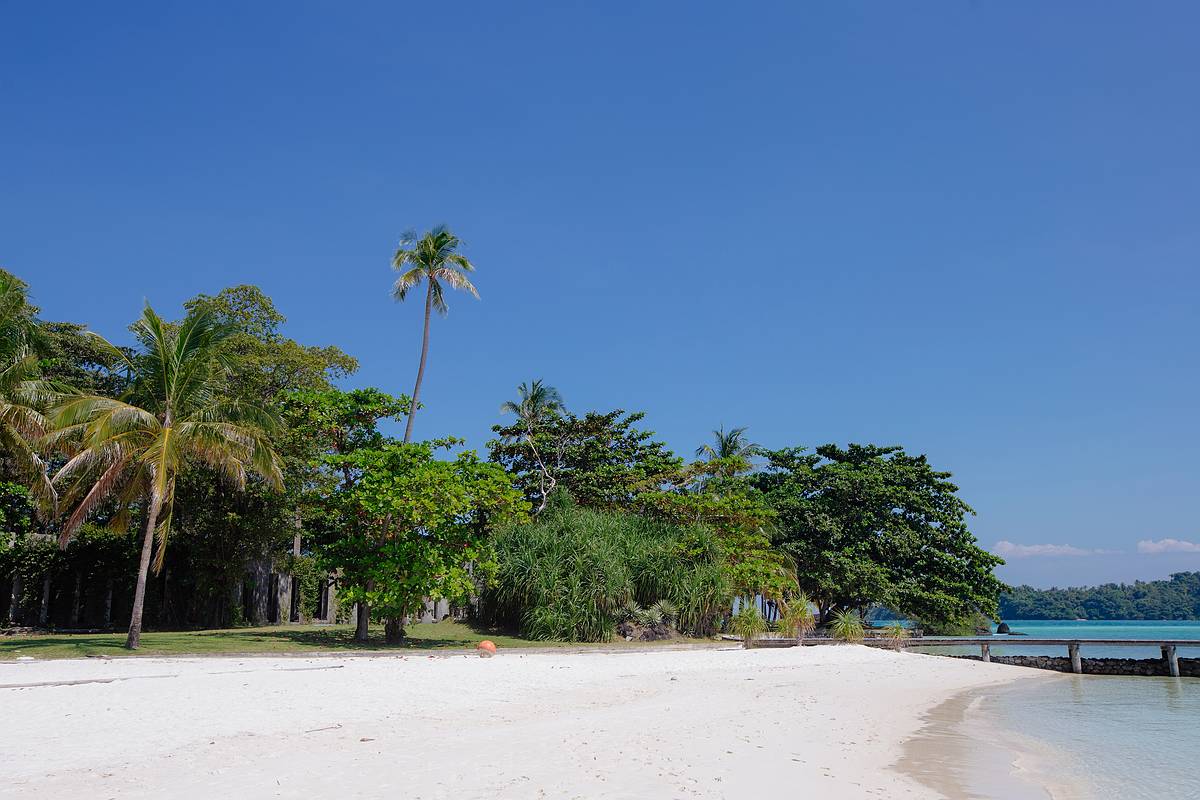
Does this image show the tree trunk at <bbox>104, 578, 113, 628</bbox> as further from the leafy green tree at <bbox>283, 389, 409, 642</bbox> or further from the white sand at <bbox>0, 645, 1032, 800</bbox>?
the white sand at <bbox>0, 645, 1032, 800</bbox>

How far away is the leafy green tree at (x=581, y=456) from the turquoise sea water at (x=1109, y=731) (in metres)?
16.2

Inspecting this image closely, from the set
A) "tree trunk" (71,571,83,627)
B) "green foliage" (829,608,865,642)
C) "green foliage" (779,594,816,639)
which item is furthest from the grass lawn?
"green foliage" (829,608,865,642)

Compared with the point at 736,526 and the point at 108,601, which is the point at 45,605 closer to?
the point at 108,601

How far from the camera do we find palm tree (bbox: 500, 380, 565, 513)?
34.4 meters

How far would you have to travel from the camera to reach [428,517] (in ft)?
62.3

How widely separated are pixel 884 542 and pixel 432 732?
29.7m

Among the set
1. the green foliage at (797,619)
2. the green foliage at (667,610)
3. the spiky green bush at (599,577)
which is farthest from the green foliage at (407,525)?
the green foliage at (797,619)

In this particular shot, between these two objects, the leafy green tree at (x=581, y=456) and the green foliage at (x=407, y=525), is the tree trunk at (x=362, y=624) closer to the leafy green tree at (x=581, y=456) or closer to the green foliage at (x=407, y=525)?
the green foliage at (x=407, y=525)

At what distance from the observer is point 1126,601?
5645 inches

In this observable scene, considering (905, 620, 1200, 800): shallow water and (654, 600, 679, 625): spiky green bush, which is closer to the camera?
(905, 620, 1200, 800): shallow water

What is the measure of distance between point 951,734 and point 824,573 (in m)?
22.9

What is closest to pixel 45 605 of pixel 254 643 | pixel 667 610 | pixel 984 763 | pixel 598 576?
pixel 254 643

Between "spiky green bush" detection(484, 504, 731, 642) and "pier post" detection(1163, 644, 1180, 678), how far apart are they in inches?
666

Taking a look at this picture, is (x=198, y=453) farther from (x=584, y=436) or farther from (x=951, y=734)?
(x=584, y=436)
